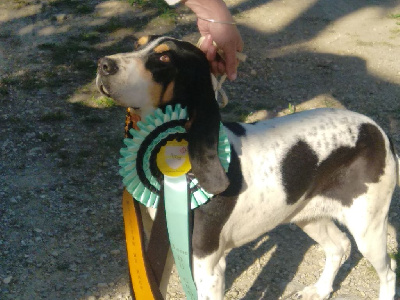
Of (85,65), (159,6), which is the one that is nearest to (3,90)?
(85,65)

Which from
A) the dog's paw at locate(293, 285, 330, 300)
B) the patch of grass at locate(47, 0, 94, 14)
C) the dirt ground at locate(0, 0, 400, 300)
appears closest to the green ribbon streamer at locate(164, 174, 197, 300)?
the dirt ground at locate(0, 0, 400, 300)

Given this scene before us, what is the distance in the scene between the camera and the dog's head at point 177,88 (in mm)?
3154

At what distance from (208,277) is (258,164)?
2.25ft

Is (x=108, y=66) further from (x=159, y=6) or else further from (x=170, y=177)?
(x=159, y=6)

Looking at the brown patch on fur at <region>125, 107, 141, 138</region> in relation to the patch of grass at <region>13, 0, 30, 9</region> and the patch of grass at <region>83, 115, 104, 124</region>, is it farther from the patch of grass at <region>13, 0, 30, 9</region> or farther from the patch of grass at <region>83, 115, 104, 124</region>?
the patch of grass at <region>13, 0, 30, 9</region>

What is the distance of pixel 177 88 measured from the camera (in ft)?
10.9

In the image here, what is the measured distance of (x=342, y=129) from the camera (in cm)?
394

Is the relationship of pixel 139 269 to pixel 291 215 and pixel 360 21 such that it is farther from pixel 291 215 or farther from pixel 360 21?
pixel 360 21

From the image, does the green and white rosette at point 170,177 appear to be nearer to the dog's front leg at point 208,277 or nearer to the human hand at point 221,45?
the dog's front leg at point 208,277

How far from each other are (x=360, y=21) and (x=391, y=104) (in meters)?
2.51

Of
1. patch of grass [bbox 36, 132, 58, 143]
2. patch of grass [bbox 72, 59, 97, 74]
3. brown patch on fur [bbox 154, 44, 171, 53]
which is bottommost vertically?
patch of grass [bbox 72, 59, 97, 74]

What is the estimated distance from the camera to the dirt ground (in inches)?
191

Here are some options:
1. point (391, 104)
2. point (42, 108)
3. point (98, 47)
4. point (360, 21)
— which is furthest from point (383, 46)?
point (42, 108)

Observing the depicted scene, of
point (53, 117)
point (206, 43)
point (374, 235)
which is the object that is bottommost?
point (53, 117)
